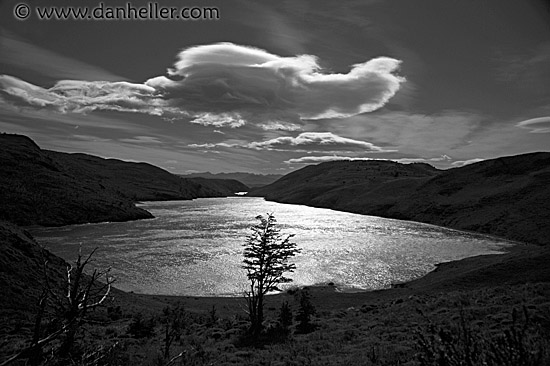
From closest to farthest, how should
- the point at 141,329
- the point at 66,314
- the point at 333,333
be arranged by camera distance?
the point at 66,314, the point at 333,333, the point at 141,329

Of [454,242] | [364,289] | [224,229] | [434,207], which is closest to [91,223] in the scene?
[224,229]

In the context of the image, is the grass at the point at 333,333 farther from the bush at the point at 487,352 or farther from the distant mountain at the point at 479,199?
the distant mountain at the point at 479,199

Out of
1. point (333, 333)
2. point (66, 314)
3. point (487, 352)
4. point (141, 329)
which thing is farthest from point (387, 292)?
point (66, 314)

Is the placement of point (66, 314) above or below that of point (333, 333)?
above

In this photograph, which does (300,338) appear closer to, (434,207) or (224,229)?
(224,229)

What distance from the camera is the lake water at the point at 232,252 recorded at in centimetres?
4022

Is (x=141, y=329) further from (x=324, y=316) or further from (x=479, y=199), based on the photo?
(x=479, y=199)

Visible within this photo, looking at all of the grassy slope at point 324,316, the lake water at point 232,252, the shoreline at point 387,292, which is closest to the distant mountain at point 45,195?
the lake water at point 232,252

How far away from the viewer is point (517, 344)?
442cm

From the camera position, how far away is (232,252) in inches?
2158

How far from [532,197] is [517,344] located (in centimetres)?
9850

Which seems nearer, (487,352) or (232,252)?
(487,352)

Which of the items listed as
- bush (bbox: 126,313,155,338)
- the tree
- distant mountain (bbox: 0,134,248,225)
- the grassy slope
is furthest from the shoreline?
distant mountain (bbox: 0,134,248,225)

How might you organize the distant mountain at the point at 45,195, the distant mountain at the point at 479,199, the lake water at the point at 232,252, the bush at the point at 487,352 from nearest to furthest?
the bush at the point at 487,352 < the lake water at the point at 232,252 < the distant mountain at the point at 479,199 < the distant mountain at the point at 45,195
